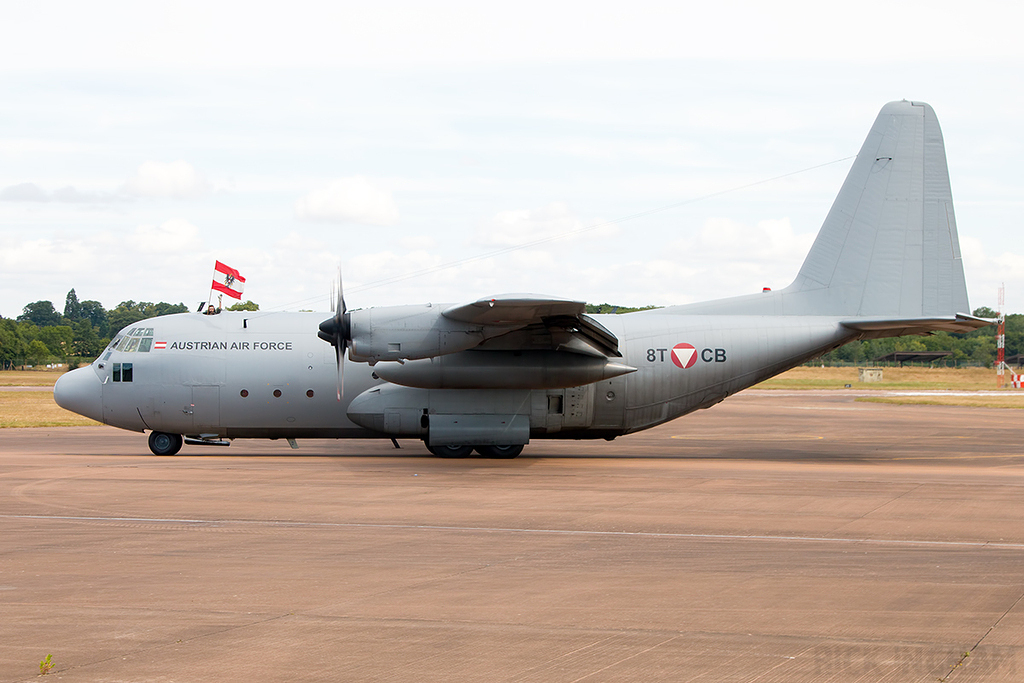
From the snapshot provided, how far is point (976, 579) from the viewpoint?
930 centimetres

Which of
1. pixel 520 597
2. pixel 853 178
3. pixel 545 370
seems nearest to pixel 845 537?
pixel 520 597

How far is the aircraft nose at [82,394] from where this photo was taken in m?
21.9

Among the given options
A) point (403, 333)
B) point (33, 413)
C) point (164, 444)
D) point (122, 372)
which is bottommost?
point (164, 444)

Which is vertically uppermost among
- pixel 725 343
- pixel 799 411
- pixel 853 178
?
pixel 853 178

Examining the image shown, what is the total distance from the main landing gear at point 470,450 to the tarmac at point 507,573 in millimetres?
1641

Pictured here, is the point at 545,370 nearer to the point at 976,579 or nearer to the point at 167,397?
the point at 167,397

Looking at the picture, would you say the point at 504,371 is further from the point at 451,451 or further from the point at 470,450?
the point at 451,451

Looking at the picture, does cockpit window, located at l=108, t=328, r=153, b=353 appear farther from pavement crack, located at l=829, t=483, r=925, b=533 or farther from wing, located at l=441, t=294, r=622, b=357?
pavement crack, located at l=829, t=483, r=925, b=533

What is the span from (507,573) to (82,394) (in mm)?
16274

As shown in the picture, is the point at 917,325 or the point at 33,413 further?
the point at 33,413

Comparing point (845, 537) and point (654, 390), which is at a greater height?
point (654, 390)

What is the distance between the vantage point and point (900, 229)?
22.4 metres

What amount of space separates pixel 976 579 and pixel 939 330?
13.7 meters

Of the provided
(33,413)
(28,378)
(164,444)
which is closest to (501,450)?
Answer: (164,444)
